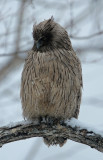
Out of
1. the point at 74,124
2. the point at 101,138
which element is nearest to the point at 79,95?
the point at 74,124

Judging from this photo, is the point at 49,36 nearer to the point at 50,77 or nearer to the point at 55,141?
the point at 50,77

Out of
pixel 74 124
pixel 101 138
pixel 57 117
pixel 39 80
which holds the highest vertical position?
pixel 39 80

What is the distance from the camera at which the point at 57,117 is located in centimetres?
448

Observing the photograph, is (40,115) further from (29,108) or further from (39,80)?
(39,80)

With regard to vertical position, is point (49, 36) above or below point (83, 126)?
above

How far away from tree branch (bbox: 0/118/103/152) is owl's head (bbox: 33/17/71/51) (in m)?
0.96

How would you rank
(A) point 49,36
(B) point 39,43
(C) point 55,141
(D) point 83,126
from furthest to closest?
(C) point 55,141 < (A) point 49,36 < (B) point 39,43 < (D) point 83,126

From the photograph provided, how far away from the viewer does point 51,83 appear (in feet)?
13.9

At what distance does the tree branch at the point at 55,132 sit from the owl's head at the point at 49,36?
0.96 metres

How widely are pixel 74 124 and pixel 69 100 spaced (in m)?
0.41

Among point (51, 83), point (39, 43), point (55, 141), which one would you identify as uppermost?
point (39, 43)

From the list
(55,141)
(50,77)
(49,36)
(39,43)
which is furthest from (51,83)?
(55,141)

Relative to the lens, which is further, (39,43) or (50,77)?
(39,43)

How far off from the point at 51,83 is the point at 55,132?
57cm
